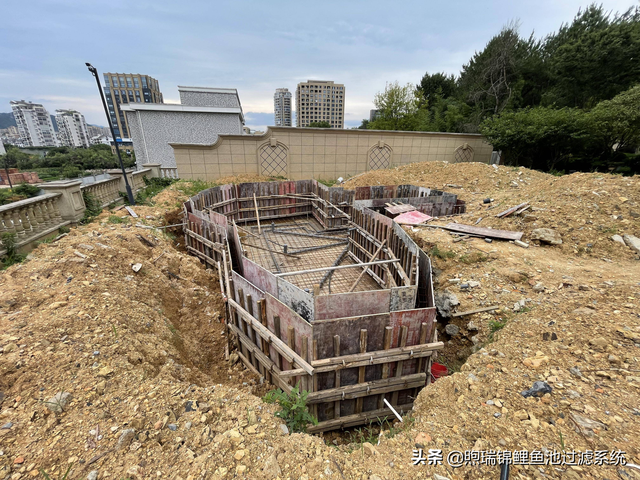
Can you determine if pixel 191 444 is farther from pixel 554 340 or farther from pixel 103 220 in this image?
pixel 103 220

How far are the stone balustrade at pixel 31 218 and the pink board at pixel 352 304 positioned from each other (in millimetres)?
7476

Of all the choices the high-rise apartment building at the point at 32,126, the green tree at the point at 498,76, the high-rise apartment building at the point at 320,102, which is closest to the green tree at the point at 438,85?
the green tree at the point at 498,76

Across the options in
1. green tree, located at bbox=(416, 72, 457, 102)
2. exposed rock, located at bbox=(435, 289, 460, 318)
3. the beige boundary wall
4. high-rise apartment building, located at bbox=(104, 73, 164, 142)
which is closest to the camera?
exposed rock, located at bbox=(435, 289, 460, 318)

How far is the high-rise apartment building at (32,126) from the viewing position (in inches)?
4542

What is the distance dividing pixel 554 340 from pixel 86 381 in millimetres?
6351

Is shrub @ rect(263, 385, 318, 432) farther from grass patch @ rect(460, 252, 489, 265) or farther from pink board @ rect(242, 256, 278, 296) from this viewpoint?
grass patch @ rect(460, 252, 489, 265)

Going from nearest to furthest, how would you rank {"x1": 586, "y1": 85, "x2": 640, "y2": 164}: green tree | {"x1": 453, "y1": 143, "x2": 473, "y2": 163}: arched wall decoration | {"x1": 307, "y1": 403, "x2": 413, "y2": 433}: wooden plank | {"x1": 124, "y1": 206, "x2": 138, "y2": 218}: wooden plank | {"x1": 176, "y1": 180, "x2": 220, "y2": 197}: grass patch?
1. {"x1": 307, "y1": 403, "x2": 413, "y2": 433}: wooden plank
2. {"x1": 124, "y1": 206, "x2": 138, "y2": 218}: wooden plank
3. {"x1": 176, "y1": 180, "x2": 220, "y2": 197}: grass patch
4. {"x1": 586, "y1": 85, "x2": 640, "y2": 164}: green tree
5. {"x1": 453, "y1": 143, "x2": 473, "y2": 163}: arched wall decoration

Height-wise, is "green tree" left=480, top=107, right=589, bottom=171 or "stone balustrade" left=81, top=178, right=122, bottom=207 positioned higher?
"green tree" left=480, top=107, right=589, bottom=171

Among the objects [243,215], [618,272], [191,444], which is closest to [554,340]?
[618,272]

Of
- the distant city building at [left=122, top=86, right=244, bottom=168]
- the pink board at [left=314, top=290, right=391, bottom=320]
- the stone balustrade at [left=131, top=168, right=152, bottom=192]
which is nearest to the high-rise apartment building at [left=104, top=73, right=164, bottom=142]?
the distant city building at [left=122, top=86, right=244, bottom=168]

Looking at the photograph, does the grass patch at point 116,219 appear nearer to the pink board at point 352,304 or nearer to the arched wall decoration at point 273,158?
the pink board at point 352,304

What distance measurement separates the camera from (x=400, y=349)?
14.6 feet

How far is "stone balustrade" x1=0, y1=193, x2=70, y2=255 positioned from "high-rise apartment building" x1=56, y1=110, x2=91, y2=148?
146 meters

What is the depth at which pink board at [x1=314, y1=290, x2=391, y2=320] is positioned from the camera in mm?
4415
